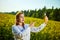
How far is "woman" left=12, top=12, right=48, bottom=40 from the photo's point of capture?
1963mm

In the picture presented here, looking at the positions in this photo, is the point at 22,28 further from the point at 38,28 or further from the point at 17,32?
the point at 38,28

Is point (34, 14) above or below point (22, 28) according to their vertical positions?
above

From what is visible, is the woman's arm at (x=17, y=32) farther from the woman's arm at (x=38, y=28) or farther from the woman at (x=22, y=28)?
the woman's arm at (x=38, y=28)

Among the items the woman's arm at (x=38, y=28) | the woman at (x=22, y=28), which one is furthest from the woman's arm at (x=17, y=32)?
the woman's arm at (x=38, y=28)

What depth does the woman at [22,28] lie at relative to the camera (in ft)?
6.44

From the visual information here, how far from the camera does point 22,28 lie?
2.00 m

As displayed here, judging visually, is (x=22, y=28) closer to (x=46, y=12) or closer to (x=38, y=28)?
(x=38, y=28)

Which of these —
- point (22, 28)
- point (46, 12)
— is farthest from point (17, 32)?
point (46, 12)

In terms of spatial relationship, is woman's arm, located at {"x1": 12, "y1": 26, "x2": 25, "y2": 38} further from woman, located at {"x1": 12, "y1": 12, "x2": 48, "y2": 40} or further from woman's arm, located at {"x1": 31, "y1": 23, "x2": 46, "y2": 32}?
woman's arm, located at {"x1": 31, "y1": 23, "x2": 46, "y2": 32}

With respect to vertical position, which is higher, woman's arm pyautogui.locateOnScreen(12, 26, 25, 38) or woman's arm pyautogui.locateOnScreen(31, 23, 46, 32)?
woman's arm pyautogui.locateOnScreen(31, 23, 46, 32)

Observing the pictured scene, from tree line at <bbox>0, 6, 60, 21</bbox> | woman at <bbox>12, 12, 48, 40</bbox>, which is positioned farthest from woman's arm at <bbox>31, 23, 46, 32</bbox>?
tree line at <bbox>0, 6, 60, 21</bbox>

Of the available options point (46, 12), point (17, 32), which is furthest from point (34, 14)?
point (17, 32)

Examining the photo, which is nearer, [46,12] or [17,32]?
[17,32]

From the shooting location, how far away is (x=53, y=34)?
6.70 feet
